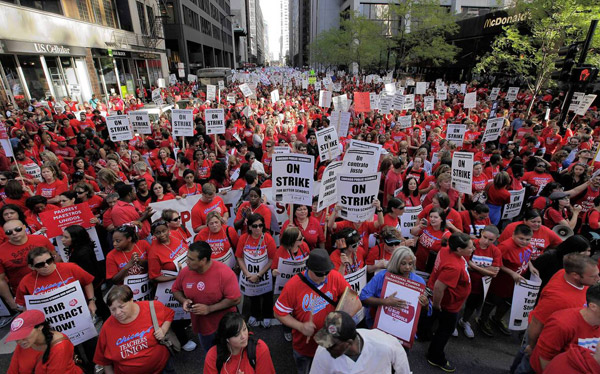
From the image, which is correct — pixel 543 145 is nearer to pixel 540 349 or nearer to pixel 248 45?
pixel 540 349

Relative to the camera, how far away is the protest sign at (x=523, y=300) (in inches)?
152

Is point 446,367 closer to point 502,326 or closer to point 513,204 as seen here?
point 502,326

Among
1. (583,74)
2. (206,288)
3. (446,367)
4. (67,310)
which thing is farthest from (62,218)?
(583,74)

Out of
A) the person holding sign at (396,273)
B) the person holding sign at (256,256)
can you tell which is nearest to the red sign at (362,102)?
the person holding sign at (256,256)

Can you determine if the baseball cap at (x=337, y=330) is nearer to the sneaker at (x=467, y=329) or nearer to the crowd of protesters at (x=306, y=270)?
the crowd of protesters at (x=306, y=270)

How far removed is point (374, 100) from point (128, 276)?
44.2 feet

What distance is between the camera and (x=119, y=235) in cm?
386

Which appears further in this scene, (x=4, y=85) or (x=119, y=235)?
(x=4, y=85)

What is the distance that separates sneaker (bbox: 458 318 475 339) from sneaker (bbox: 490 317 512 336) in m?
0.41

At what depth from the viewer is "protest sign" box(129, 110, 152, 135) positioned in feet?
32.2

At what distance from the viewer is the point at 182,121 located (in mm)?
8984

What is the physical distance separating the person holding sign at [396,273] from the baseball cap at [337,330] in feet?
3.68

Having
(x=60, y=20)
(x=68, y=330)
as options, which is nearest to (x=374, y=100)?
(x=68, y=330)

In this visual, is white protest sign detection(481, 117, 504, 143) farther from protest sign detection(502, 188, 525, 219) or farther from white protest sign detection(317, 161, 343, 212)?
white protest sign detection(317, 161, 343, 212)
